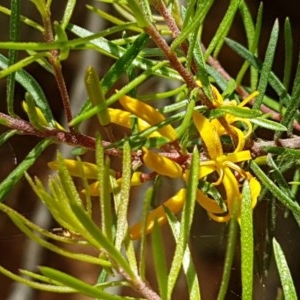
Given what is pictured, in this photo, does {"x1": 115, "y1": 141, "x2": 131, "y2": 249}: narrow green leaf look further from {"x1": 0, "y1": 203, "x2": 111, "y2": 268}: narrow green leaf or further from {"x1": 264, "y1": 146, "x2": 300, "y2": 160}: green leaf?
{"x1": 264, "y1": 146, "x2": 300, "y2": 160}: green leaf

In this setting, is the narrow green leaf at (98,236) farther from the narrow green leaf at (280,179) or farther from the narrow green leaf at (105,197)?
the narrow green leaf at (280,179)

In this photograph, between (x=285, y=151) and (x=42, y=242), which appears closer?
(x=42, y=242)

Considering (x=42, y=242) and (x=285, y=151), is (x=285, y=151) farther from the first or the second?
(x=42, y=242)

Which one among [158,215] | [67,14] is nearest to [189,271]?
[158,215]

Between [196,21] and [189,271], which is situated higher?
[196,21]

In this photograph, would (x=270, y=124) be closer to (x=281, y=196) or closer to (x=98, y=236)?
(x=281, y=196)

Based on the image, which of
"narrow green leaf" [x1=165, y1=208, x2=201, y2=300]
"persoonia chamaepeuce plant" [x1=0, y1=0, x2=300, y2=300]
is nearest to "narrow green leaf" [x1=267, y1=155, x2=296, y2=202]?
"persoonia chamaepeuce plant" [x1=0, y1=0, x2=300, y2=300]
